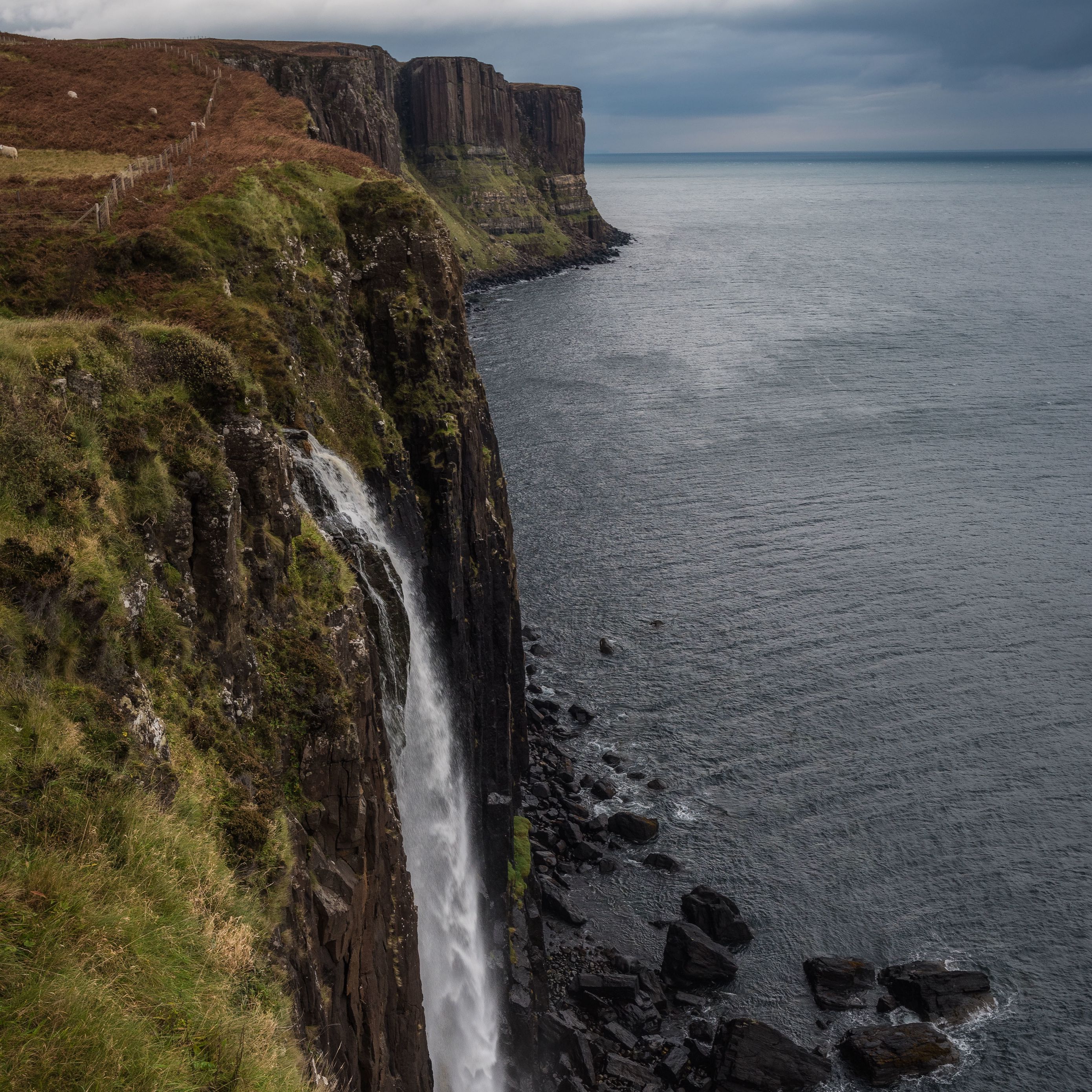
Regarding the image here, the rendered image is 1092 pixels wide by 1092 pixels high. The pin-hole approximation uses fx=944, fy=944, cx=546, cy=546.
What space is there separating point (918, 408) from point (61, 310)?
93987 millimetres

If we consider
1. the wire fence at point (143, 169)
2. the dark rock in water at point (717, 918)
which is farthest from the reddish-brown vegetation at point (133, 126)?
the dark rock in water at point (717, 918)

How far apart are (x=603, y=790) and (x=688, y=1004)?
12819 millimetres

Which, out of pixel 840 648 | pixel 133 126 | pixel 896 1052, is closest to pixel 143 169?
pixel 133 126

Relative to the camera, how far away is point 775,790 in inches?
1900

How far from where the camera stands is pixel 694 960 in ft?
125

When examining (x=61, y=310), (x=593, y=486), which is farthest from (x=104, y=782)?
(x=593, y=486)

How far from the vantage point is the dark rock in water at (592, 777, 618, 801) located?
48250mm

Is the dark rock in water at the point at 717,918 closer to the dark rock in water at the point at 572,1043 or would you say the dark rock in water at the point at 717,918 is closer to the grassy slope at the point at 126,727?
the dark rock in water at the point at 572,1043

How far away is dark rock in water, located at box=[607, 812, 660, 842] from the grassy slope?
90.7 feet

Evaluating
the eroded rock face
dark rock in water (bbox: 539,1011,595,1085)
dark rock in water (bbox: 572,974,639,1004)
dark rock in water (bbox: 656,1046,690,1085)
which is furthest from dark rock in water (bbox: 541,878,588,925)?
the eroded rock face

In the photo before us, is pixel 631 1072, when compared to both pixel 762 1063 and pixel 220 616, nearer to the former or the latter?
pixel 762 1063

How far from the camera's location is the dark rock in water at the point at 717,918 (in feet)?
130

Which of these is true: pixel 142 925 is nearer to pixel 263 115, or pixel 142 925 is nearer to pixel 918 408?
pixel 263 115

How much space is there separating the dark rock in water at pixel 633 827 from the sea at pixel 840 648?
0.67m
